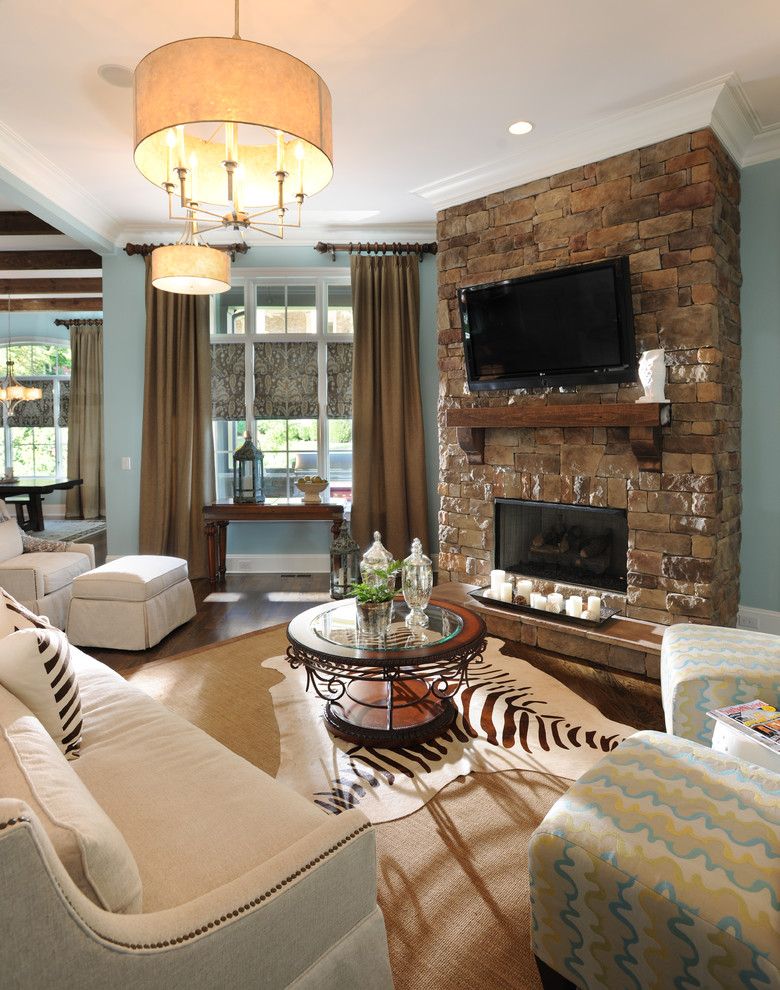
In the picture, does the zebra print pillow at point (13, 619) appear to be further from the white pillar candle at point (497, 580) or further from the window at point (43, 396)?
the window at point (43, 396)

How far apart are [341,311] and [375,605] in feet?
11.8

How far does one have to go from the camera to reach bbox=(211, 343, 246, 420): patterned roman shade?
538 centimetres

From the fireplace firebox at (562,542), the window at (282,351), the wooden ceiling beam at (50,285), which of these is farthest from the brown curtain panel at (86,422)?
the fireplace firebox at (562,542)

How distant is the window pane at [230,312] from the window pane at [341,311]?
30.3 inches

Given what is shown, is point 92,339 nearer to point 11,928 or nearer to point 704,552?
point 704,552

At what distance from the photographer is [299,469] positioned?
217 inches

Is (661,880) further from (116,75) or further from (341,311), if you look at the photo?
(341,311)

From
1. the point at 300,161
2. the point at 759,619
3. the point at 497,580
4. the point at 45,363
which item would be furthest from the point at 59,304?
the point at 759,619

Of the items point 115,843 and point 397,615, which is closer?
point 115,843

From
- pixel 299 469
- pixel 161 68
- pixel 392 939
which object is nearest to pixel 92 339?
pixel 299 469

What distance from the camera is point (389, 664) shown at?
7.29ft

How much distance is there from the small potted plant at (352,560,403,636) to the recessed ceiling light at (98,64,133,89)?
2539 millimetres

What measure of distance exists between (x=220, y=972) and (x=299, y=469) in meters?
4.70

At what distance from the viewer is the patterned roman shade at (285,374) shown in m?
5.39
